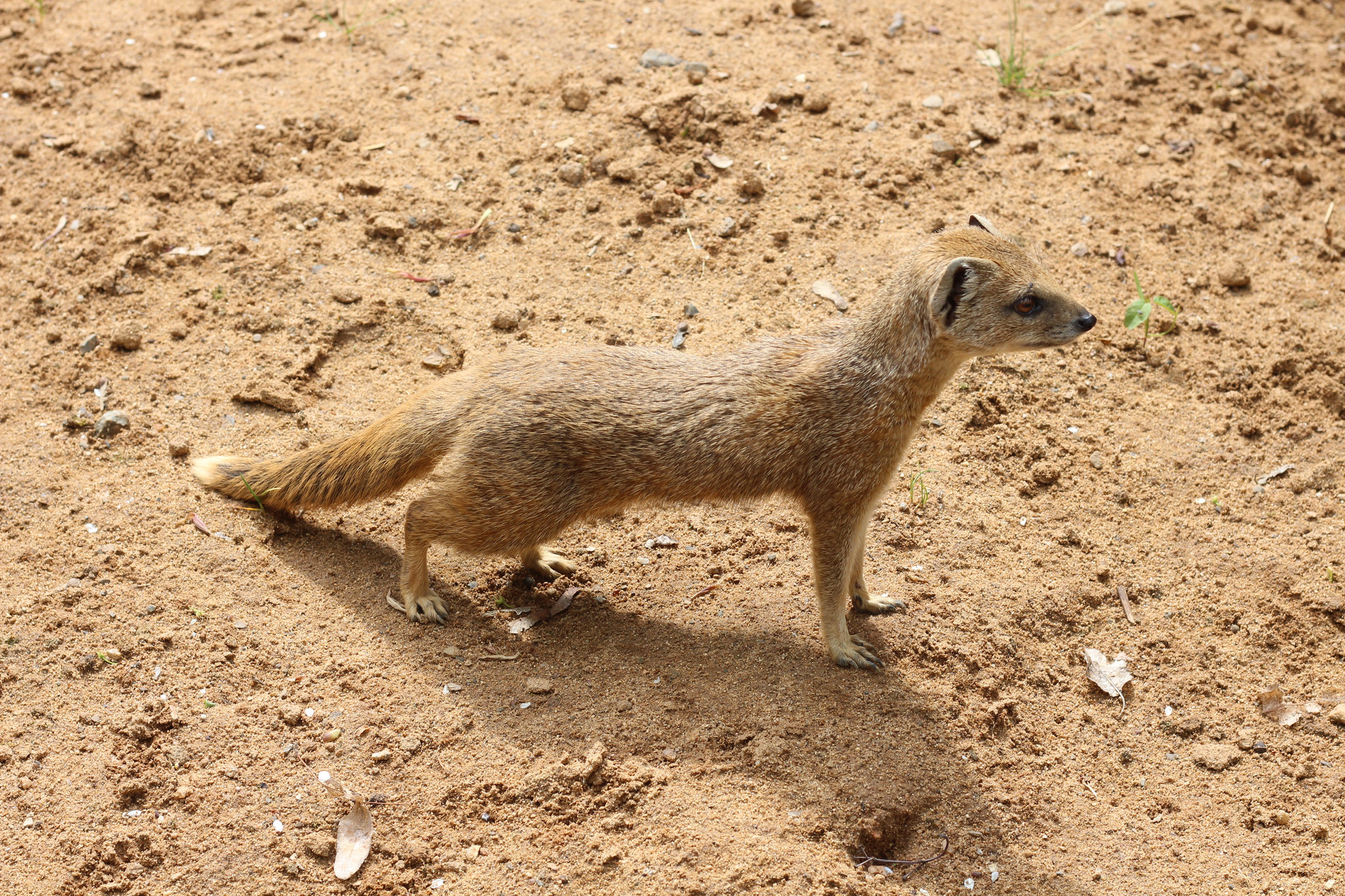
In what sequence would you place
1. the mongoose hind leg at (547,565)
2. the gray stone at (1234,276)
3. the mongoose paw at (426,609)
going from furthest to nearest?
the gray stone at (1234,276)
the mongoose hind leg at (547,565)
the mongoose paw at (426,609)

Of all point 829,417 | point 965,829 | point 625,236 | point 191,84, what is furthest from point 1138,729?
point 191,84

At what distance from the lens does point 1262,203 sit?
6.15m

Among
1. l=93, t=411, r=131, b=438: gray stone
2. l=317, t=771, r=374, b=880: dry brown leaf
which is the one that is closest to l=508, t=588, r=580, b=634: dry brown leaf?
l=317, t=771, r=374, b=880: dry brown leaf

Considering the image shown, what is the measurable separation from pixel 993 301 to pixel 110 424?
3.86 metres

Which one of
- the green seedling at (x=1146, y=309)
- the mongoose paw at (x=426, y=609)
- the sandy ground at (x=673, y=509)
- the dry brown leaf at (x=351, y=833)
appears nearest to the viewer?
the dry brown leaf at (x=351, y=833)

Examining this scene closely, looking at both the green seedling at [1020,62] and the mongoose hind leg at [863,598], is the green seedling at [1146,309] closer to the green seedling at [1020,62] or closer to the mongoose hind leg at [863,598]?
the green seedling at [1020,62]

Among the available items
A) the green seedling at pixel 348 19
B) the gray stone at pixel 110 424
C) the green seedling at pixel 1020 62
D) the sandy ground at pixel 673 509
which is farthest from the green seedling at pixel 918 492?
the green seedling at pixel 348 19

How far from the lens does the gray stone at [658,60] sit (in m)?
6.56

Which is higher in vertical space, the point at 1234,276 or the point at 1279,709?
the point at 1234,276

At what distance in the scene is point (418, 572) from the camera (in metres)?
4.38

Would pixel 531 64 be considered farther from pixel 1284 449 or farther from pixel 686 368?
pixel 1284 449

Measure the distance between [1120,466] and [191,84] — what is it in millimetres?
5683

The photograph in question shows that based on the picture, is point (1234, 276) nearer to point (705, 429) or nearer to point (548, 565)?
point (705, 429)

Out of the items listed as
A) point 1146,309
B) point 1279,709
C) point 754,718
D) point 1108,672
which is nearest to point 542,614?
point 754,718
